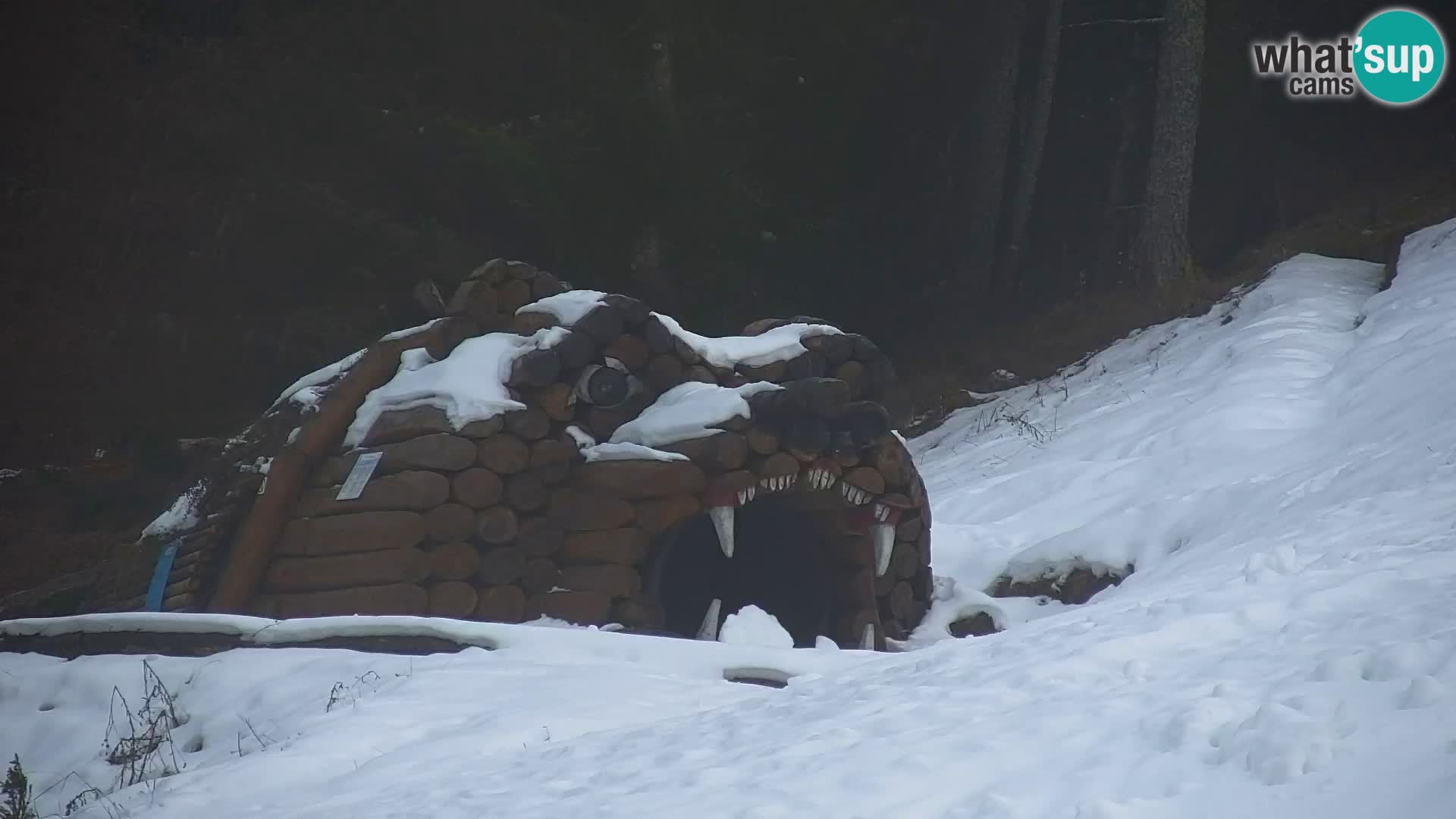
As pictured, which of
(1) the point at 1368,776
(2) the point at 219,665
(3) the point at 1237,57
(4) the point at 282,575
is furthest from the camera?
(3) the point at 1237,57

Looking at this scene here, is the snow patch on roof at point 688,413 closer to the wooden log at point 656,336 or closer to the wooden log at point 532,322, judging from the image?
the wooden log at point 656,336

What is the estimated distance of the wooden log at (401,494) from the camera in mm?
6719

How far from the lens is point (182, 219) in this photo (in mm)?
14375

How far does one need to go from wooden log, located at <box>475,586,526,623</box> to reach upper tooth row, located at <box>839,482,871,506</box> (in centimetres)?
179

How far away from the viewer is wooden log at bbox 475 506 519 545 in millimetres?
6805

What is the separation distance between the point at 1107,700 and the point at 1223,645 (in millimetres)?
455

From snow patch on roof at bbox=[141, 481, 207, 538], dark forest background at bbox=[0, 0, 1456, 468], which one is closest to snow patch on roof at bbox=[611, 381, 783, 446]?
snow patch on roof at bbox=[141, 481, 207, 538]

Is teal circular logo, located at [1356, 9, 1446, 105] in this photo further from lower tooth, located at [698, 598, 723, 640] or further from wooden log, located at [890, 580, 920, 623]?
lower tooth, located at [698, 598, 723, 640]

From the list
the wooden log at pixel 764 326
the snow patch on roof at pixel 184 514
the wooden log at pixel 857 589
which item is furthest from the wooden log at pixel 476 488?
the wooden log at pixel 764 326

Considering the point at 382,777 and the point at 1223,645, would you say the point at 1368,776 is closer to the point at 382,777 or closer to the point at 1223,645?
the point at 1223,645

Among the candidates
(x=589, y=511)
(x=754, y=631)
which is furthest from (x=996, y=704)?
(x=589, y=511)

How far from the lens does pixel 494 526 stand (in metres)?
6.81

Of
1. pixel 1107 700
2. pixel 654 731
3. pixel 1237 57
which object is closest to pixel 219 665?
pixel 654 731

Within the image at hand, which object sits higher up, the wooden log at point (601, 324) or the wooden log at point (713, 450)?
the wooden log at point (601, 324)
